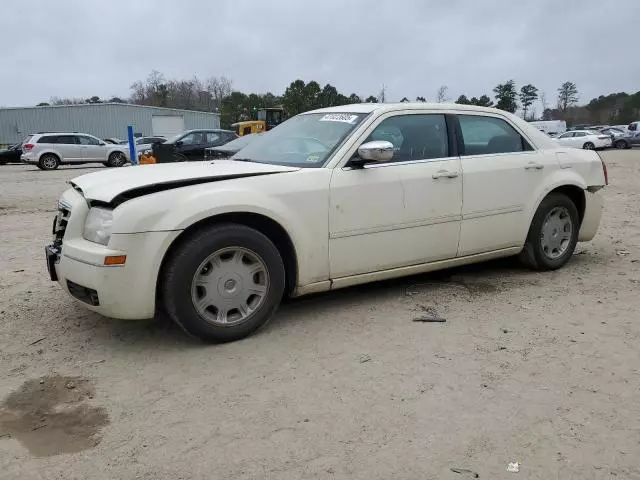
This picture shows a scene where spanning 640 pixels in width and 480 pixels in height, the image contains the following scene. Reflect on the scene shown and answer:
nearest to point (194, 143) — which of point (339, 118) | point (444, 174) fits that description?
point (339, 118)

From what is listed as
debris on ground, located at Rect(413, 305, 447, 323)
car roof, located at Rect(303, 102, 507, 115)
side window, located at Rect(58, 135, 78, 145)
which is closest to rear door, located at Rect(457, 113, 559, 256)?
car roof, located at Rect(303, 102, 507, 115)

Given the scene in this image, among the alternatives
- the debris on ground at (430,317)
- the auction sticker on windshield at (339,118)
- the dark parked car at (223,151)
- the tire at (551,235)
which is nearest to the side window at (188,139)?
the dark parked car at (223,151)

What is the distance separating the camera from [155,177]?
370cm

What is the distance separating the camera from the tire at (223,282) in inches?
139

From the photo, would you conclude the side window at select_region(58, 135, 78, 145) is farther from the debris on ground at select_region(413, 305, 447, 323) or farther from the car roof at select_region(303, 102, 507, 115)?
the debris on ground at select_region(413, 305, 447, 323)

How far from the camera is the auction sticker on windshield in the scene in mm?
4485

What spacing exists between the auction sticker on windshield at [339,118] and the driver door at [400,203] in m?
0.22

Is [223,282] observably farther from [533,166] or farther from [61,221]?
[533,166]

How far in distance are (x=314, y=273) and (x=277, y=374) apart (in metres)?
0.94

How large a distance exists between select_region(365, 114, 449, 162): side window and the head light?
1.96 m

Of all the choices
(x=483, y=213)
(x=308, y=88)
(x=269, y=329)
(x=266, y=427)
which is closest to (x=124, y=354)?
(x=269, y=329)

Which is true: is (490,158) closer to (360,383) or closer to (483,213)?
(483,213)

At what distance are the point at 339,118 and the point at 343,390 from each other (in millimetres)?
2348

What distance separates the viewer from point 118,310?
3.47 m
